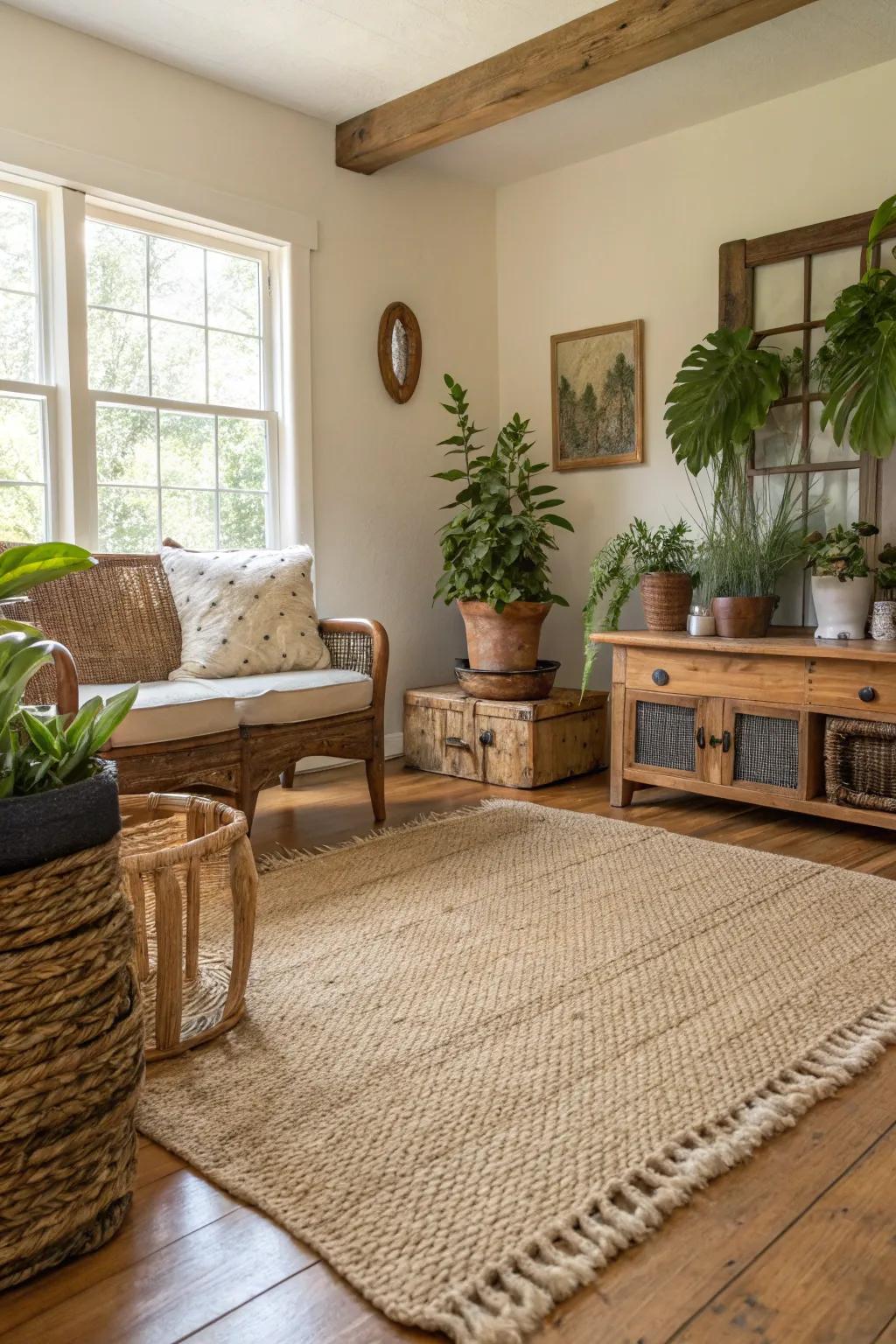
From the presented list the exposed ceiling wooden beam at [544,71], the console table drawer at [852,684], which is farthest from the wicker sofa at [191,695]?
the exposed ceiling wooden beam at [544,71]

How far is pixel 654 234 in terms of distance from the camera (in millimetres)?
4230

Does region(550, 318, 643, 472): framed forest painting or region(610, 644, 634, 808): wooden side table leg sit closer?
region(610, 644, 634, 808): wooden side table leg

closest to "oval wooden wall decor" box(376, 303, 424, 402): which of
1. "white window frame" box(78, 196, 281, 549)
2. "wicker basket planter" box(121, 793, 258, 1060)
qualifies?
"white window frame" box(78, 196, 281, 549)

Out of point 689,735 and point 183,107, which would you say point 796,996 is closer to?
point 689,735

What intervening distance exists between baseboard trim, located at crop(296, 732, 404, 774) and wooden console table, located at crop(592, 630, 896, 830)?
3.43ft

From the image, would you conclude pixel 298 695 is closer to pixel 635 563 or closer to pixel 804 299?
pixel 635 563

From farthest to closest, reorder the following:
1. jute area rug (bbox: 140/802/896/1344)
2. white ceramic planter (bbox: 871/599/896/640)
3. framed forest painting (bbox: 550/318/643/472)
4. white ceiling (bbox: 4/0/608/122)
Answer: framed forest painting (bbox: 550/318/643/472), white ceiling (bbox: 4/0/608/122), white ceramic planter (bbox: 871/599/896/640), jute area rug (bbox: 140/802/896/1344)

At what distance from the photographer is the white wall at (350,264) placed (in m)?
3.37

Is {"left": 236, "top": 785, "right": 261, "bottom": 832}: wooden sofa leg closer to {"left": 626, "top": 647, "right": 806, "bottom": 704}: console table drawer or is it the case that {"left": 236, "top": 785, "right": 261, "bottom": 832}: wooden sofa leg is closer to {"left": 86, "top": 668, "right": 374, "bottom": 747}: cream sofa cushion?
{"left": 86, "top": 668, "right": 374, "bottom": 747}: cream sofa cushion

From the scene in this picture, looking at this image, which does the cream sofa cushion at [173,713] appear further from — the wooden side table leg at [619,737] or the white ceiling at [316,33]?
the white ceiling at [316,33]

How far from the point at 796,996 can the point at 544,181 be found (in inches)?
152

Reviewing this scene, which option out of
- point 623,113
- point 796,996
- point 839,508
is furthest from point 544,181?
point 796,996

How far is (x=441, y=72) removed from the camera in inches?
144

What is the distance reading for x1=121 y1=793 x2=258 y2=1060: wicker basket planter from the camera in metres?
1.62
